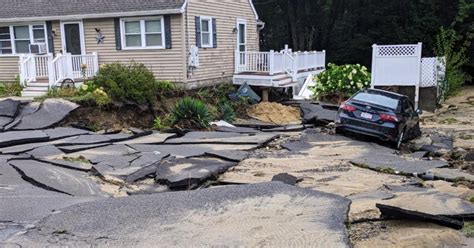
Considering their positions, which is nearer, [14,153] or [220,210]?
[220,210]

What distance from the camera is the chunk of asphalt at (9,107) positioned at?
14391mm

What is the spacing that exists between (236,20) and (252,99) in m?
4.32

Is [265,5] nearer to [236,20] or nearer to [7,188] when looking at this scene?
[236,20]

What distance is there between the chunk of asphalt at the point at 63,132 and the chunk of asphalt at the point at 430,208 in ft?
29.3

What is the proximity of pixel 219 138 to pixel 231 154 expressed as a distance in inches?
95.8

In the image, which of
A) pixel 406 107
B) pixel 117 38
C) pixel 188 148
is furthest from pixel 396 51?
pixel 188 148

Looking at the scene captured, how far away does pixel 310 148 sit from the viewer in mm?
12086

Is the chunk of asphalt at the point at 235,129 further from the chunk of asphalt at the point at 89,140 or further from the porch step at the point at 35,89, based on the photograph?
the porch step at the point at 35,89

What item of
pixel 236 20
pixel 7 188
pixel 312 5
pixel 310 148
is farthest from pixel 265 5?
pixel 7 188

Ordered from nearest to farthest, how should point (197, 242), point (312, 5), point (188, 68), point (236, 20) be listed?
point (197, 242) < point (188, 68) < point (236, 20) < point (312, 5)

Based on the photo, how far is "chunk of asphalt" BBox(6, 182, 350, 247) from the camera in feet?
17.6

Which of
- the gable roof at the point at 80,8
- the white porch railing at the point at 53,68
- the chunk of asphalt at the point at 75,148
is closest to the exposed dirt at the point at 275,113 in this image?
the gable roof at the point at 80,8

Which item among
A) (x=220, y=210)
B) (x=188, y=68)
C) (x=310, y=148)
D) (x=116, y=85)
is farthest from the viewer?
(x=188, y=68)

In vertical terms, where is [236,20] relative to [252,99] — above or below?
above
